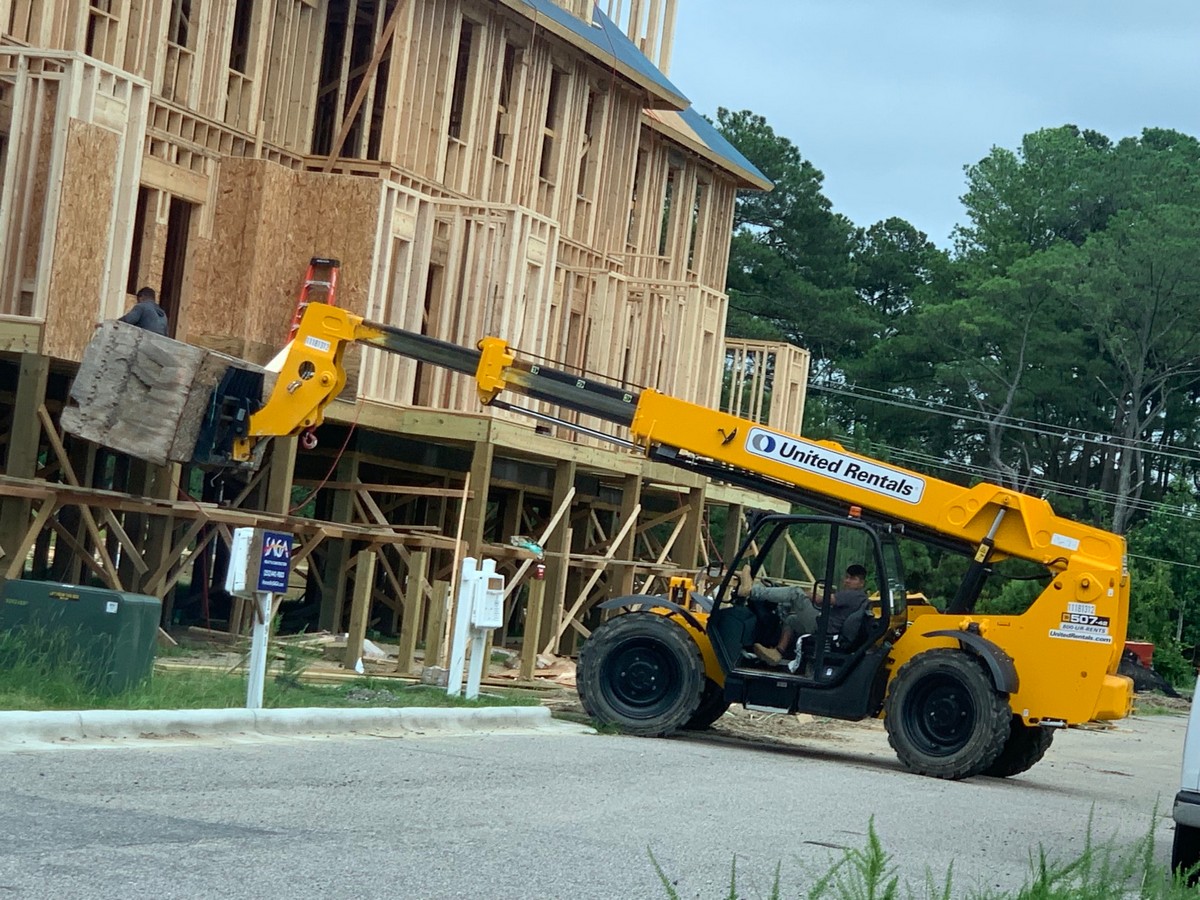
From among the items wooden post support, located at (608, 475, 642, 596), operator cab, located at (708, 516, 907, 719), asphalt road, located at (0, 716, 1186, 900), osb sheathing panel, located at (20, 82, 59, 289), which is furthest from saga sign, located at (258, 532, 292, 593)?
wooden post support, located at (608, 475, 642, 596)

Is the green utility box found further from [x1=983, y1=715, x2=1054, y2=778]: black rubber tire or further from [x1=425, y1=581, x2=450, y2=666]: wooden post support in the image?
[x1=983, y1=715, x2=1054, y2=778]: black rubber tire

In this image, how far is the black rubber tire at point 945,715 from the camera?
14.9 meters

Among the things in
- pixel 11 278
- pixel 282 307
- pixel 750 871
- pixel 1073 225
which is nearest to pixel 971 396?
pixel 1073 225

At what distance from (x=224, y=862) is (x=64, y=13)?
14.5m

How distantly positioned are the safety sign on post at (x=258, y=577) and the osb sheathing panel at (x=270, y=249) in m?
7.30

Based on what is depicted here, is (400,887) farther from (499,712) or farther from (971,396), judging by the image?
(971,396)

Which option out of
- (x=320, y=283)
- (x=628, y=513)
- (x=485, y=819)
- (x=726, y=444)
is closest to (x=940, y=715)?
(x=726, y=444)

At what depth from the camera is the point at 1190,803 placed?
10.2 metres

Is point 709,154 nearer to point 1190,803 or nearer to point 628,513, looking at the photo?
point 628,513

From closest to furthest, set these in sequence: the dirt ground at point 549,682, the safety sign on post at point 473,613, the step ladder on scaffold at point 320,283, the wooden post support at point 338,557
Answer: the safety sign on post at point 473,613, the dirt ground at point 549,682, the step ladder on scaffold at point 320,283, the wooden post support at point 338,557

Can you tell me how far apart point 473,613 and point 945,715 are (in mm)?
4345

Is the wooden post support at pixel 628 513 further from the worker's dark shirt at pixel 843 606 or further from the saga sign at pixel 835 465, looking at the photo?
the worker's dark shirt at pixel 843 606

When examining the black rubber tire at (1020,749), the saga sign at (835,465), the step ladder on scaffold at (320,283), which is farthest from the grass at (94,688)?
the step ladder on scaffold at (320,283)

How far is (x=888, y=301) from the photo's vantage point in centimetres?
7169
